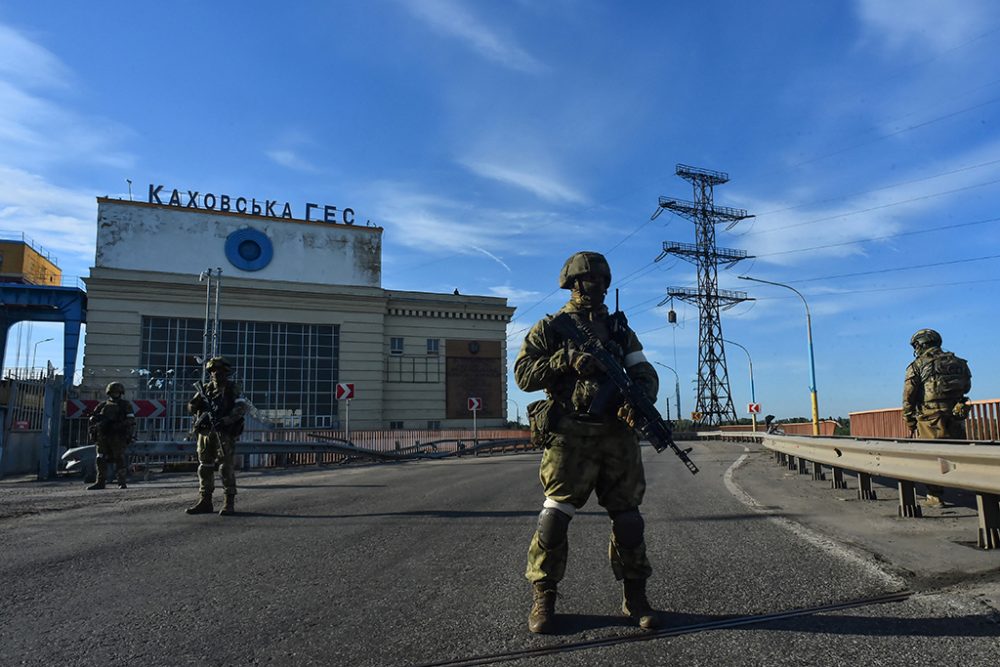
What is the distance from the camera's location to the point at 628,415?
323 centimetres

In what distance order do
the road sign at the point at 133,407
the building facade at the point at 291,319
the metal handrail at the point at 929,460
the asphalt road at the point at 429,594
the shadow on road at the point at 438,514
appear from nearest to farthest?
the asphalt road at the point at 429,594, the metal handrail at the point at 929,460, the shadow on road at the point at 438,514, the road sign at the point at 133,407, the building facade at the point at 291,319

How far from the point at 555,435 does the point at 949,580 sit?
2491 mm

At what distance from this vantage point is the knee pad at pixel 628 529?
3215mm

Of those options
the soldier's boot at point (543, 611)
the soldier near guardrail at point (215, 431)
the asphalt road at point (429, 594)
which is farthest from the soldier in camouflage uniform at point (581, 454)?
the soldier near guardrail at point (215, 431)

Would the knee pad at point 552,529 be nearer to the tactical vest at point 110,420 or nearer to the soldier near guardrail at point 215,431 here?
the soldier near guardrail at point 215,431

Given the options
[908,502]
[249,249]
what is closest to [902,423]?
[908,502]

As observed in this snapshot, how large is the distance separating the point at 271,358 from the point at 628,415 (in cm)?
3991

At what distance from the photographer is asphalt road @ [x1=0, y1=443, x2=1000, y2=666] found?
2.72 metres

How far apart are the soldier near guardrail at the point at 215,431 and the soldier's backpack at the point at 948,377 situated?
850 cm

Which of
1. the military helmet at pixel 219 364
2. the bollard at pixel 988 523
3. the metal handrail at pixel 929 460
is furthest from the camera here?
the military helmet at pixel 219 364

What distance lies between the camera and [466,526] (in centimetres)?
620

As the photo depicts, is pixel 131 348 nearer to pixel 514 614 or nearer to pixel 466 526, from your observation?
pixel 466 526

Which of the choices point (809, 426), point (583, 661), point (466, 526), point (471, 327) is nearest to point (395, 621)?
point (583, 661)

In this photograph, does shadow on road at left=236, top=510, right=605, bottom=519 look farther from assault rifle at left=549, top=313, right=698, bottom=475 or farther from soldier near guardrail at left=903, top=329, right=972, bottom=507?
soldier near guardrail at left=903, top=329, right=972, bottom=507
